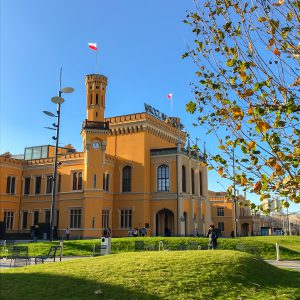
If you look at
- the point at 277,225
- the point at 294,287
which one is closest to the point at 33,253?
the point at 294,287

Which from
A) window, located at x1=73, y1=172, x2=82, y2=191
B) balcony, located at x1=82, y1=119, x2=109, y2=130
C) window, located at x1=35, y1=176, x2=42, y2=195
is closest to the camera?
balcony, located at x1=82, y1=119, x2=109, y2=130

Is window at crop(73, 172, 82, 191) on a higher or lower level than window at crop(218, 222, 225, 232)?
higher

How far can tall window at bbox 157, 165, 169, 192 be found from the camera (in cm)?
4881

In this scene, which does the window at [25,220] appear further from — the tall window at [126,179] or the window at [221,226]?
the window at [221,226]

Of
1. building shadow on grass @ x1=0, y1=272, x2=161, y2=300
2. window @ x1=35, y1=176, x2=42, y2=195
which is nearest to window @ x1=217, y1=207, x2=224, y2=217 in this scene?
window @ x1=35, y1=176, x2=42, y2=195

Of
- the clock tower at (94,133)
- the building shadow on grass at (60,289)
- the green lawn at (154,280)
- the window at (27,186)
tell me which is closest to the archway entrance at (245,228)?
the clock tower at (94,133)

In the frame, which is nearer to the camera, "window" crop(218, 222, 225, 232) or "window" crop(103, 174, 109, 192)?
"window" crop(103, 174, 109, 192)

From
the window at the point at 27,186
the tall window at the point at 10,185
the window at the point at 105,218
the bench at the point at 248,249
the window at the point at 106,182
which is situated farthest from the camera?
the window at the point at 27,186

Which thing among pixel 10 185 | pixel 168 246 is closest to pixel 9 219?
pixel 10 185

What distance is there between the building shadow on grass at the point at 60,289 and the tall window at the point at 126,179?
39.1m

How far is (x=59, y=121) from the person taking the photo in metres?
27.8

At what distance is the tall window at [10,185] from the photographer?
50.3 m

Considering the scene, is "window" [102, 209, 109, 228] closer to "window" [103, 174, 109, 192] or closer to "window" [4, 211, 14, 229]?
"window" [103, 174, 109, 192]

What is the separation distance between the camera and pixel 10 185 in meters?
50.6
